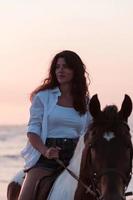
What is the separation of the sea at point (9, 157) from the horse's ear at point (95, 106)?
1185 centimetres

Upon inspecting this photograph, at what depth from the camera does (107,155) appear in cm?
631

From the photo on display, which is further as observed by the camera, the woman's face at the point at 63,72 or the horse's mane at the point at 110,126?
the woman's face at the point at 63,72

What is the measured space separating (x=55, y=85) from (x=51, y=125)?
456mm

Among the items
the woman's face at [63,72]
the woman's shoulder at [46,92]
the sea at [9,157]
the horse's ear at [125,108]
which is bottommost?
the sea at [9,157]

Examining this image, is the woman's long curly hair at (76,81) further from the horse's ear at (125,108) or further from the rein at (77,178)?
the horse's ear at (125,108)

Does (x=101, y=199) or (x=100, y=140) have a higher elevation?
(x=100, y=140)

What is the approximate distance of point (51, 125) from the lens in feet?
25.2

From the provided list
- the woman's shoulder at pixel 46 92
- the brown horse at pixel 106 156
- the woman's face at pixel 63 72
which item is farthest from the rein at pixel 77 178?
the woman's face at pixel 63 72

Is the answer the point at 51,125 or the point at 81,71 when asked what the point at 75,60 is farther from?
the point at 51,125

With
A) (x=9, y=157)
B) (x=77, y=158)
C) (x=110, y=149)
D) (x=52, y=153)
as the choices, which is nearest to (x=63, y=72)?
(x=52, y=153)

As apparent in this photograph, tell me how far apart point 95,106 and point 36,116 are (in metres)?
1.18

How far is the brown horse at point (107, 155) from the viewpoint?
6.25 m

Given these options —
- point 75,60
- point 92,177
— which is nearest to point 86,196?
point 92,177

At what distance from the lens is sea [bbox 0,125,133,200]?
22747mm
